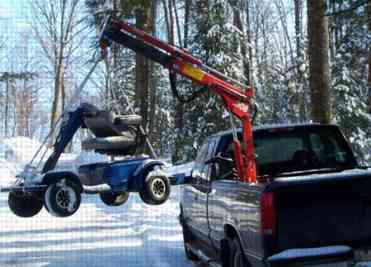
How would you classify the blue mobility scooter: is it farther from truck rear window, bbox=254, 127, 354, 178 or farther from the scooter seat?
truck rear window, bbox=254, 127, 354, 178

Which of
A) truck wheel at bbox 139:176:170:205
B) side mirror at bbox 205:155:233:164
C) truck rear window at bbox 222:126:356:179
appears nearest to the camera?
side mirror at bbox 205:155:233:164

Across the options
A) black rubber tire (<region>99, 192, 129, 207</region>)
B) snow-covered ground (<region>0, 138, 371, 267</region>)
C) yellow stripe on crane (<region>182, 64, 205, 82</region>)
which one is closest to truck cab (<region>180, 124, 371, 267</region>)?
yellow stripe on crane (<region>182, 64, 205, 82</region>)

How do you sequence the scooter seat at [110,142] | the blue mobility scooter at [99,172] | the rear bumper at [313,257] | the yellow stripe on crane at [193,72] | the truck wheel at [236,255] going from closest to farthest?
1. the rear bumper at [313,257]
2. the truck wheel at [236,255]
3. the yellow stripe on crane at [193,72]
4. the blue mobility scooter at [99,172]
5. the scooter seat at [110,142]

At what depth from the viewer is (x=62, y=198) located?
8.91m

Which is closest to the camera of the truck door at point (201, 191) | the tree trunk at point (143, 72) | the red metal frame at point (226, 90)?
the red metal frame at point (226, 90)

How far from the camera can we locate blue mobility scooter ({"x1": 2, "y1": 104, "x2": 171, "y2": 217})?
9062mm

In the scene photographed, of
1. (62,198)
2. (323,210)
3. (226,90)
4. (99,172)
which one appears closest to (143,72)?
(99,172)

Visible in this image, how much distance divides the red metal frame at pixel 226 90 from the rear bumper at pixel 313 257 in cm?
181

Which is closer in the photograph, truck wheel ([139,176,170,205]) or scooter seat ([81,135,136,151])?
scooter seat ([81,135,136,151])

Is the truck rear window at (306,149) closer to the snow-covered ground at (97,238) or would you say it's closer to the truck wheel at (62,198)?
the snow-covered ground at (97,238)

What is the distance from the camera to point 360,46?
25.0 meters

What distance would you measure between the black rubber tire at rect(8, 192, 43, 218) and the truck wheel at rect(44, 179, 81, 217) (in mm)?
577

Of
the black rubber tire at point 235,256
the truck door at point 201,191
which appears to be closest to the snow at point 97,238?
the truck door at point 201,191

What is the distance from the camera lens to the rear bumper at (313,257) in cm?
514
